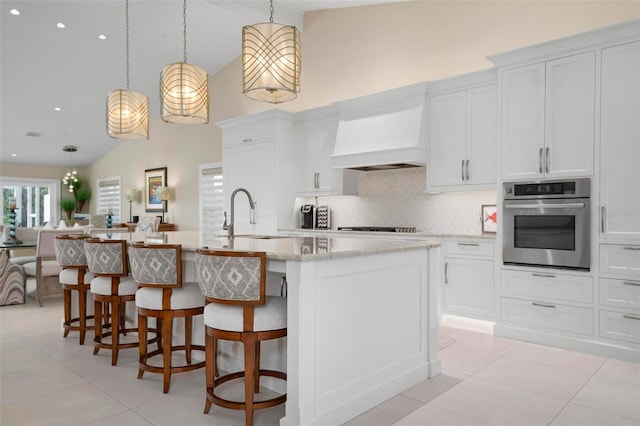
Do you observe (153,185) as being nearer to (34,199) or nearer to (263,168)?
(34,199)

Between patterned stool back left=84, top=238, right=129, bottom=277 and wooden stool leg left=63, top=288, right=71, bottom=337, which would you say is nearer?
patterned stool back left=84, top=238, right=129, bottom=277

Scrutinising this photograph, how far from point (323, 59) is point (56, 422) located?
5.37 metres

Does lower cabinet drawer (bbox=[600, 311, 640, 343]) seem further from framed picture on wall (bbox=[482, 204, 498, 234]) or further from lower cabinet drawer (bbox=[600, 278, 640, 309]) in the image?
framed picture on wall (bbox=[482, 204, 498, 234])

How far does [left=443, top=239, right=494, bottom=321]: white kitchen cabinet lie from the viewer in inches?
162

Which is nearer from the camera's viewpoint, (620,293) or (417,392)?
(417,392)

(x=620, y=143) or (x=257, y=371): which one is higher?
(x=620, y=143)

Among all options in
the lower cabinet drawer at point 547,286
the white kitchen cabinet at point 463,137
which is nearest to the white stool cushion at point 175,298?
the lower cabinet drawer at point 547,286

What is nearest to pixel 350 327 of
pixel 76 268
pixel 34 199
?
pixel 76 268

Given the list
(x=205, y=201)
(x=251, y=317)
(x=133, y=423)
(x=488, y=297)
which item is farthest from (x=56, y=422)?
(x=205, y=201)

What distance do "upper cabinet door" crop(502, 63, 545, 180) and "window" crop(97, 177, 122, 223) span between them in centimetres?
919

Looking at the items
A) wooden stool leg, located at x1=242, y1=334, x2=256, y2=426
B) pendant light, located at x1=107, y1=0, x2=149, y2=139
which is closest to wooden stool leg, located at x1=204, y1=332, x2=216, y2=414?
wooden stool leg, located at x1=242, y1=334, x2=256, y2=426

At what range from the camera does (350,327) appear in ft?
7.98

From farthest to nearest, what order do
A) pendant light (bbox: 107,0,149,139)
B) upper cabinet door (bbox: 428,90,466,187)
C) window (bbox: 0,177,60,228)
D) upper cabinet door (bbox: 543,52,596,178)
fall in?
window (bbox: 0,177,60,228) → upper cabinet door (bbox: 428,90,466,187) → pendant light (bbox: 107,0,149,139) → upper cabinet door (bbox: 543,52,596,178)

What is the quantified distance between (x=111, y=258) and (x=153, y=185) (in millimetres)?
6656
